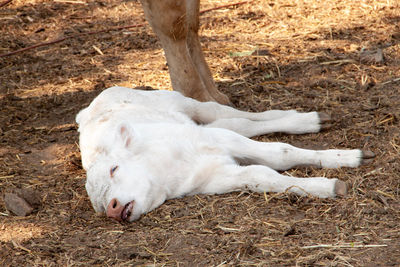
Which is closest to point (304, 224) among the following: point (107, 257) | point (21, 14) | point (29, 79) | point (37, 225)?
point (107, 257)

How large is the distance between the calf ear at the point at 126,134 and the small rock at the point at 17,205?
86 centimetres

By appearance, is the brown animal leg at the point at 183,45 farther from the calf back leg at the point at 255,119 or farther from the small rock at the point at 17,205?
the small rock at the point at 17,205

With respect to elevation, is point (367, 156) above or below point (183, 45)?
below

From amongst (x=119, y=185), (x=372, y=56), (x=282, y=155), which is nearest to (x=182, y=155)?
(x=119, y=185)

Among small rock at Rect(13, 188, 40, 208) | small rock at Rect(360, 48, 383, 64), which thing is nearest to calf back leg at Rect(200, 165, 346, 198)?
small rock at Rect(13, 188, 40, 208)

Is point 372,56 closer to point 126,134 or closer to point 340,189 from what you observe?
point 340,189

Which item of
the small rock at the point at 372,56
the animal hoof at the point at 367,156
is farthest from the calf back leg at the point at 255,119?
the small rock at the point at 372,56

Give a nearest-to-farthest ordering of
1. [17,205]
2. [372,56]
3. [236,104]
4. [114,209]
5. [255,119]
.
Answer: [114,209], [17,205], [255,119], [236,104], [372,56]

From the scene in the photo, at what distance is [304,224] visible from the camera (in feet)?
13.3

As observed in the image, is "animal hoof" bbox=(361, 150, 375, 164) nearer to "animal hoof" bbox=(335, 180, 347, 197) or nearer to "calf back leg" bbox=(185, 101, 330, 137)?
"animal hoof" bbox=(335, 180, 347, 197)

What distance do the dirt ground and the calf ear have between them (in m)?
0.56

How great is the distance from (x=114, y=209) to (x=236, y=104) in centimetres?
249

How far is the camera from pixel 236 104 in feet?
21.0

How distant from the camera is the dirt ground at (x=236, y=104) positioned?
12.7 ft
